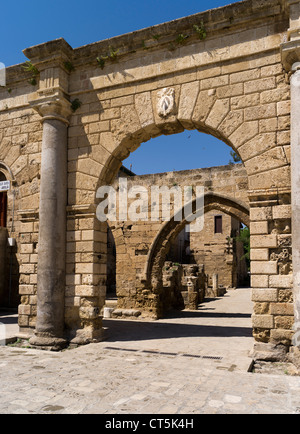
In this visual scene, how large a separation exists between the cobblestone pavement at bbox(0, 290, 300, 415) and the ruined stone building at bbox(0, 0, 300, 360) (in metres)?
0.71

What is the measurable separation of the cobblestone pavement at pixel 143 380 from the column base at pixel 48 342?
0.16 meters

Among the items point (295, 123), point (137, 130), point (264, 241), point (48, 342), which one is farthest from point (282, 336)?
point (137, 130)

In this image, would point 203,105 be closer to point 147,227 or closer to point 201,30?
point 201,30

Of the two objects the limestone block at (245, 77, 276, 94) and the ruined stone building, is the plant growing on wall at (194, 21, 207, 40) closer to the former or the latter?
the ruined stone building

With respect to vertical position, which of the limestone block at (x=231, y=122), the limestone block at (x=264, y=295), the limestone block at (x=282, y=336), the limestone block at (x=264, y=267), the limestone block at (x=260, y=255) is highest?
the limestone block at (x=231, y=122)

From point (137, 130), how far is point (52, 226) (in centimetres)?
221

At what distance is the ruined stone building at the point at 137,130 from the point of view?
5285 millimetres

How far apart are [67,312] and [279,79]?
507 cm

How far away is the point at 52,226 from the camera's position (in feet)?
21.4

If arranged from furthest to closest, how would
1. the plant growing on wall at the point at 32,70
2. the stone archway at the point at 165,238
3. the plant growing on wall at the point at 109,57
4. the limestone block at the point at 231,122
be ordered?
the stone archway at the point at 165,238 < the plant growing on wall at the point at 32,70 < the plant growing on wall at the point at 109,57 < the limestone block at the point at 231,122

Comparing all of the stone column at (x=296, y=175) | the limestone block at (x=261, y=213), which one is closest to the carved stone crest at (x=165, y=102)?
the stone column at (x=296, y=175)

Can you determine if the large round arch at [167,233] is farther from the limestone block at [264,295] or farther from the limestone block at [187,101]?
the limestone block at [264,295]

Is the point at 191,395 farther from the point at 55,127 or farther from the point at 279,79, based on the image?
the point at 55,127

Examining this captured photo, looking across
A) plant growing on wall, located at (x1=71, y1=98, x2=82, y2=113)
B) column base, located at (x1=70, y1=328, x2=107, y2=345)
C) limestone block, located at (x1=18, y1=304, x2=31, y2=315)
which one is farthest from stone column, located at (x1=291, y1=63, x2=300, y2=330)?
limestone block, located at (x1=18, y1=304, x2=31, y2=315)
